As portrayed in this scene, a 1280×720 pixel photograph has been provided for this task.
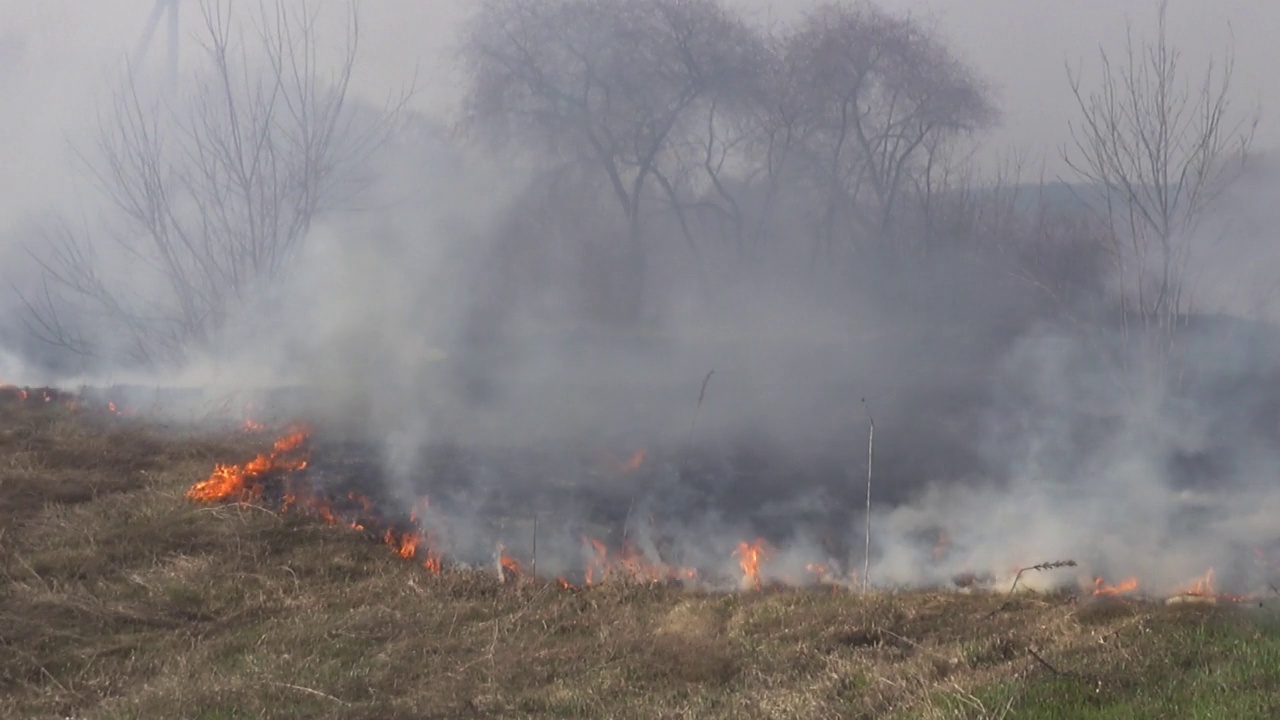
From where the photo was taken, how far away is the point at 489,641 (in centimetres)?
630

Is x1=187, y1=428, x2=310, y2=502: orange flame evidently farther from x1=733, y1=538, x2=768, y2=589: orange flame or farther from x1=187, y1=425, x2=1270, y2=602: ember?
x1=733, y1=538, x2=768, y2=589: orange flame

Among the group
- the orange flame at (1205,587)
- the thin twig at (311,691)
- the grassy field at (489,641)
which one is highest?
the orange flame at (1205,587)

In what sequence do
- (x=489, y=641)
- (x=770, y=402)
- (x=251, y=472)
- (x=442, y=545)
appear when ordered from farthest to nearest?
1. (x=770, y=402)
2. (x=251, y=472)
3. (x=442, y=545)
4. (x=489, y=641)

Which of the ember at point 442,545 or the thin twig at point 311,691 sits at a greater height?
the ember at point 442,545

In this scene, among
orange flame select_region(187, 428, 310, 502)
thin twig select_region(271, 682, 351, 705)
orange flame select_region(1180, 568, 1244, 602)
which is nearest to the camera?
thin twig select_region(271, 682, 351, 705)

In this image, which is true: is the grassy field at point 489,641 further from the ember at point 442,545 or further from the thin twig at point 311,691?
the ember at point 442,545

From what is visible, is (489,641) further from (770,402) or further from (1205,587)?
(770,402)

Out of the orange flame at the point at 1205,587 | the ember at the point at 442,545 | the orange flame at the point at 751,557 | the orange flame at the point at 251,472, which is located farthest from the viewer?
the orange flame at the point at 251,472

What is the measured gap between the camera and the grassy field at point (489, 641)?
15.1 feet

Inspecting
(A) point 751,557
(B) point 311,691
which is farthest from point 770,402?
(B) point 311,691

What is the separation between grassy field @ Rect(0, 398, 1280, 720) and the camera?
461cm

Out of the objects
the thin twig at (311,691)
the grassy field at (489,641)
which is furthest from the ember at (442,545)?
the thin twig at (311,691)

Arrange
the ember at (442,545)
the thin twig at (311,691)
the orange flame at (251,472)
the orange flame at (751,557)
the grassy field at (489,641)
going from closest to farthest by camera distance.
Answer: the grassy field at (489,641) → the thin twig at (311,691) → the ember at (442,545) → the orange flame at (751,557) → the orange flame at (251,472)

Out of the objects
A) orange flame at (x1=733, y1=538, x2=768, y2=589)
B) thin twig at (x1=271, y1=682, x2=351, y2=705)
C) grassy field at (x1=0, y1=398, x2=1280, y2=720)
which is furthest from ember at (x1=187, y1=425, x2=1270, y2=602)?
thin twig at (x1=271, y1=682, x2=351, y2=705)
